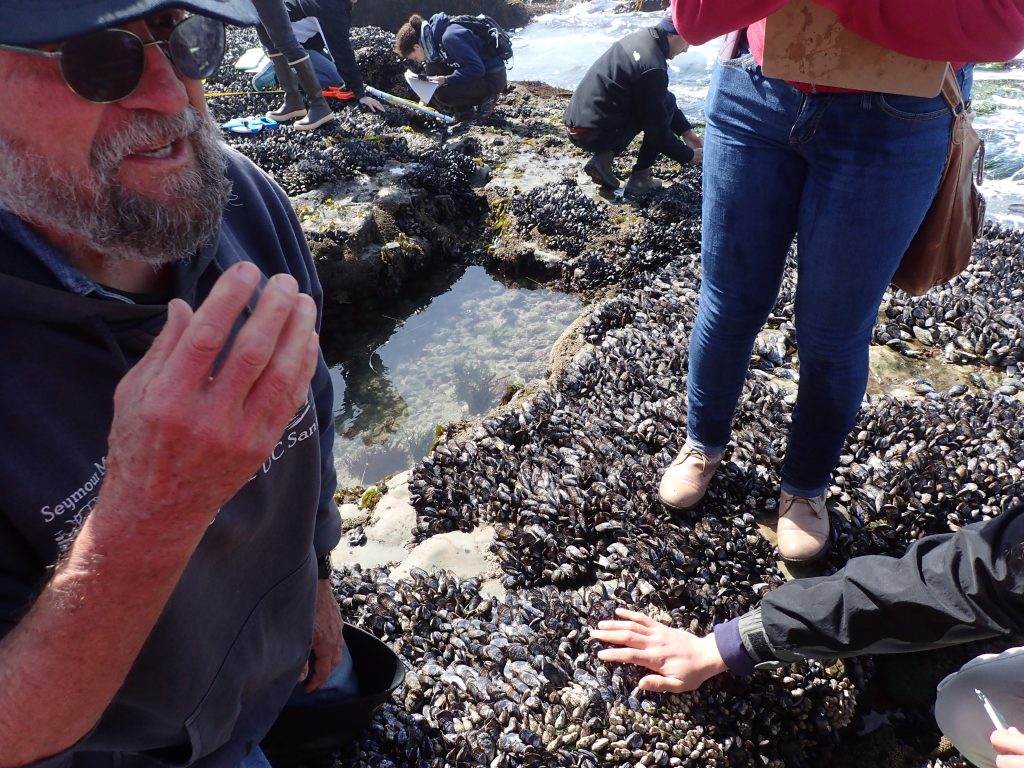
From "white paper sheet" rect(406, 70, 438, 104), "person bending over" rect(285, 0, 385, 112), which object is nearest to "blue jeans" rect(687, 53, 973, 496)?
"person bending over" rect(285, 0, 385, 112)

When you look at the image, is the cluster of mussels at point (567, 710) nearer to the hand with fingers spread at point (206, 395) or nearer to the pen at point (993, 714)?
the pen at point (993, 714)

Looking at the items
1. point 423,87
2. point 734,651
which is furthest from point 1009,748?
point 423,87

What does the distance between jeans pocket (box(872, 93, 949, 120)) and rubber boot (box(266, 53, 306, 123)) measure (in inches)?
353

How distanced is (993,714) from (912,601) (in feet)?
1.41

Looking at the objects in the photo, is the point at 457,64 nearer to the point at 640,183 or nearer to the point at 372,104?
the point at 372,104

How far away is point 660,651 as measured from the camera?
2523mm

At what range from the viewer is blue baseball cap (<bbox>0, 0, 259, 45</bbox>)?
1.16 meters

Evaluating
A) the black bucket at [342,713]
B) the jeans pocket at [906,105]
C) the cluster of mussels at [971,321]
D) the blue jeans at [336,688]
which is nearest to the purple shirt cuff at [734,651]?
the black bucket at [342,713]

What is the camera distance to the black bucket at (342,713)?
230 centimetres

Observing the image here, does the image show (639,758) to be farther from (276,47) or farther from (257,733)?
(276,47)

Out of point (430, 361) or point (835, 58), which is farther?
point (430, 361)

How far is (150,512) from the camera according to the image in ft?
3.66

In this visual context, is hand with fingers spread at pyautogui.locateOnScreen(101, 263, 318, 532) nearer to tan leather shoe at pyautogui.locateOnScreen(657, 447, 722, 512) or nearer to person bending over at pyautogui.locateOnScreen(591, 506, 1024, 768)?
person bending over at pyautogui.locateOnScreen(591, 506, 1024, 768)

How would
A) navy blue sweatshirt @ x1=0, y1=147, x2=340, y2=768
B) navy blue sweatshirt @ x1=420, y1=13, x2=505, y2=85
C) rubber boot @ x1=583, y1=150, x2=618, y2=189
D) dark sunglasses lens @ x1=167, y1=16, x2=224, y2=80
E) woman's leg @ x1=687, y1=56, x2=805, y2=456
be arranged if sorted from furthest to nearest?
navy blue sweatshirt @ x1=420, y1=13, x2=505, y2=85 → rubber boot @ x1=583, y1=150, x2=618, y2=189 → woman's leg @ x1=687, y1=56, x2=805, y2=456 → dark sunglasses lens @ x1=167, y1=16, x2=224, y2=80 → navy blue sweatshirt @ x1=0, y1=147, x2=340, y2=768
